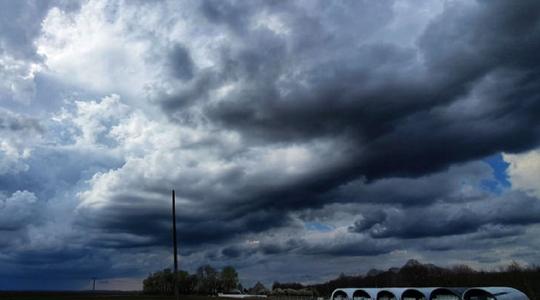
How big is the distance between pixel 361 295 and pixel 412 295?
44.2ft

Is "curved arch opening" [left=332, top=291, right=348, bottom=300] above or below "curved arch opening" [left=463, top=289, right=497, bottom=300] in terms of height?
above

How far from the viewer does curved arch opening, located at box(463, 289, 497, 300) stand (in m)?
63.9

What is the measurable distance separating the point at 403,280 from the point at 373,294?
403ft

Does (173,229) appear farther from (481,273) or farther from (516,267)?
(481,273)

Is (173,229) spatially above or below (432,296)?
above

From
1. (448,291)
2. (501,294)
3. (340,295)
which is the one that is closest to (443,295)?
(448,291)

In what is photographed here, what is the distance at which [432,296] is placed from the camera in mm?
70250

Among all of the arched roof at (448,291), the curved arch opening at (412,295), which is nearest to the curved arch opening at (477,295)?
the arched roof at (448,291)

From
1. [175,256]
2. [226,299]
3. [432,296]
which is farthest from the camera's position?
[226,299]

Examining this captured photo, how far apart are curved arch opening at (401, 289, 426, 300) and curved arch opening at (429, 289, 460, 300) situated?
5.04ft

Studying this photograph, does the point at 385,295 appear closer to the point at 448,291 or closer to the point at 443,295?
the point at 443,295

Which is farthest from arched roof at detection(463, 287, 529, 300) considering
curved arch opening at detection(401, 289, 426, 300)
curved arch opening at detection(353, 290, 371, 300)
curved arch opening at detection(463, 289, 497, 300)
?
curved arch opening at detection(353, 290, 371, 300)

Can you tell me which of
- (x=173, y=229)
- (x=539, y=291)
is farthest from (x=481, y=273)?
(x=173, y=229)

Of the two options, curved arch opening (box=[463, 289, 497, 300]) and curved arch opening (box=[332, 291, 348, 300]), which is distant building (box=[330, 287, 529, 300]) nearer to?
curved arch opening (box=[463, 289, 497, 300])
